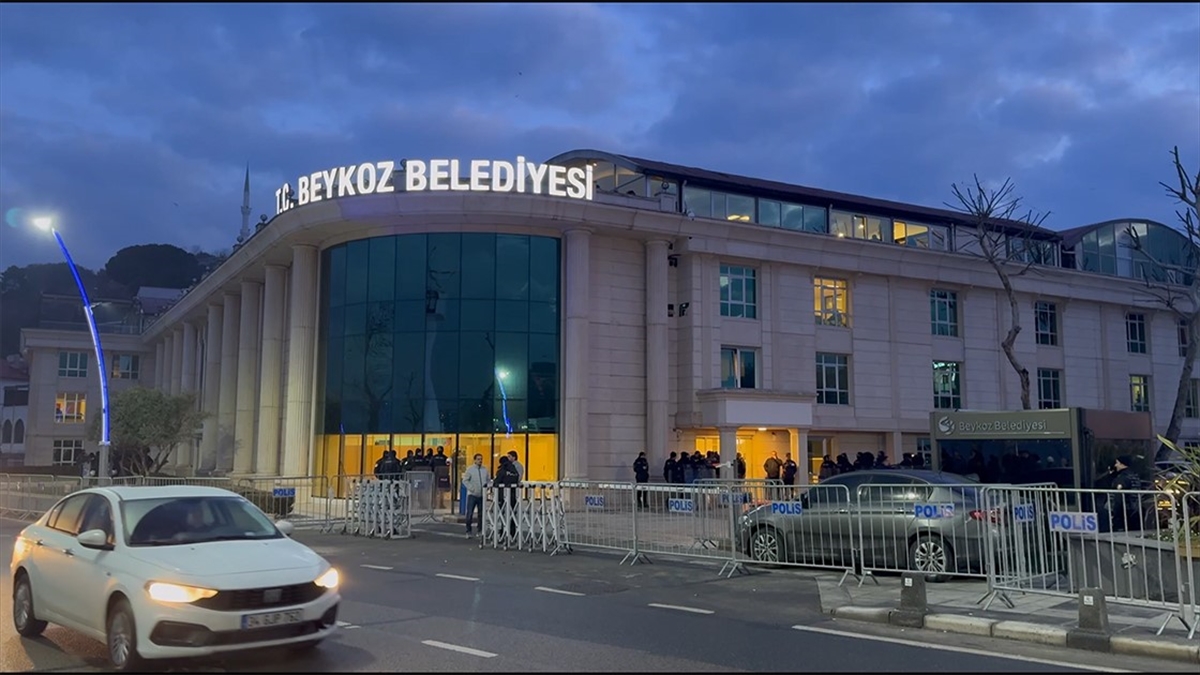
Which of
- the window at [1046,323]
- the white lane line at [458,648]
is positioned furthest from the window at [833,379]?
the white lane line at [458,648]

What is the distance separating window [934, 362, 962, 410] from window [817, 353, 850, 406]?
4.62 meters

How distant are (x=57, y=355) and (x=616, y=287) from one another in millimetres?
47772

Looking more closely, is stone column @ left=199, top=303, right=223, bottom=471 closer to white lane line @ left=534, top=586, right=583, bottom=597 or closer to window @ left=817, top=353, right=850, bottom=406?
window @ left=817, top=353, right=850, bottom=406

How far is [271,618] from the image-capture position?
736cm

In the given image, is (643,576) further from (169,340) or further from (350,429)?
(169,340)

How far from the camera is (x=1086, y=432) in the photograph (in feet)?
63.6

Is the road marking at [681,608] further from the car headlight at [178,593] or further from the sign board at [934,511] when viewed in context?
the car headlight at [178,593]

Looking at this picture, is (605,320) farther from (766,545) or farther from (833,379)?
(766,545)

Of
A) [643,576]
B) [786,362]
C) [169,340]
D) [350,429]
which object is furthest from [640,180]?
[169,340]

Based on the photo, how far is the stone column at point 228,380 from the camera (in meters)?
43.0

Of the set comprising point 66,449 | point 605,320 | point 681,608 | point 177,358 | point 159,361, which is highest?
point 159,361

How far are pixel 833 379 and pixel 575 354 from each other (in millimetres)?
11305

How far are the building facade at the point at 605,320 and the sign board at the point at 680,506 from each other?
14.8m

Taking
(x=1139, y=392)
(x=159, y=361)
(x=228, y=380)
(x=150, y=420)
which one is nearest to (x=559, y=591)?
(x=150, y=420)
